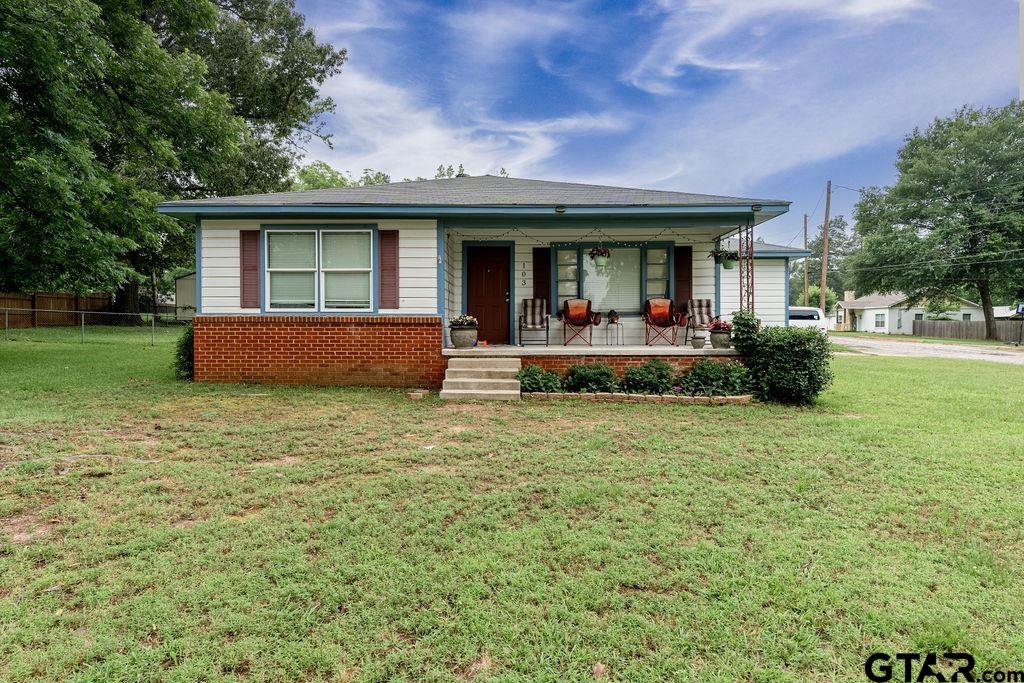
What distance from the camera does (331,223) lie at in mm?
7633

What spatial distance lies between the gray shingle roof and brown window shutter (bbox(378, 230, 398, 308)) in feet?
1.83

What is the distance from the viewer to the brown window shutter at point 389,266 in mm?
7676

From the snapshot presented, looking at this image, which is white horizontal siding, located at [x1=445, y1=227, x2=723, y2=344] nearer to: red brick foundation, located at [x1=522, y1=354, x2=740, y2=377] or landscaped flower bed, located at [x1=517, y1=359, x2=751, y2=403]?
red brick foundation, located at [x1=522, y1=354, x2=740, y2=377]

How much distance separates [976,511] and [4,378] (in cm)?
1170

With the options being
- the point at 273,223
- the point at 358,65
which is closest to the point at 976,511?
the point at 273,223

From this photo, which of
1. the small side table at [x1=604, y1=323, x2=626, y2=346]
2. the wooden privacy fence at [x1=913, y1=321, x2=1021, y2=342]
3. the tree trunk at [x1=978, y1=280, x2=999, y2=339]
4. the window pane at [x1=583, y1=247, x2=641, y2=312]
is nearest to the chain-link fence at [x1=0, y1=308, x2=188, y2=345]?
the window pane at [x1=583, y1=247, x2=641, y2=312]

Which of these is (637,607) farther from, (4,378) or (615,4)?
(615,4)

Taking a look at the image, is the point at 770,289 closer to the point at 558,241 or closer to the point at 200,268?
the point at 558,241

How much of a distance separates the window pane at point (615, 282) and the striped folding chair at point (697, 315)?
3.22ft

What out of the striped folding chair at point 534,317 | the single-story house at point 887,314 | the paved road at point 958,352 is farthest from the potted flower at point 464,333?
the single-story house at point 887,314

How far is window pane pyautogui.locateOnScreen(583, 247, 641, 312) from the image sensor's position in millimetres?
9562

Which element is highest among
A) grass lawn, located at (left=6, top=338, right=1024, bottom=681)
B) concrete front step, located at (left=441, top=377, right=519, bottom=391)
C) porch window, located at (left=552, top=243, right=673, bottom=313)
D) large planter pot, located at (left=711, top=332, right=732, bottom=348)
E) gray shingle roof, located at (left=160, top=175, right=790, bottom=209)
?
gray shingle roof, located at (left=160, top=175, right=790, bottom=209)

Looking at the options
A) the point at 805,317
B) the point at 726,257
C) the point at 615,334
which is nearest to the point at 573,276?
the point at 615,334

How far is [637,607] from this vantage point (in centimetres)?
208
